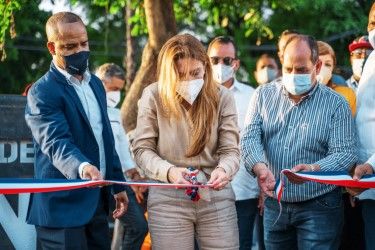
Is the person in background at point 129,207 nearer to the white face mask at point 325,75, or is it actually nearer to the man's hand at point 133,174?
the man's hand at point 133,174

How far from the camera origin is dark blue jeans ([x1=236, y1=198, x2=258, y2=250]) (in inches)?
349

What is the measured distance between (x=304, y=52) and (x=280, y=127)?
54 centimetres

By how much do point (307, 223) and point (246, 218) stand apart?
6.08ft

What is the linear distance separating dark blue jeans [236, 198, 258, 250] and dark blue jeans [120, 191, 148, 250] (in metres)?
0.99

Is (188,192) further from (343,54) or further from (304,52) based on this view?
(343,54)

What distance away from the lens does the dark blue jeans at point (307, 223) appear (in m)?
7.03

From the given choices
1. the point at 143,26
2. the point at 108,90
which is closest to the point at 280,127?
the point at 108,90

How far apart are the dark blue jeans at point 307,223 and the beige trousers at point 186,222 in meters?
0.52

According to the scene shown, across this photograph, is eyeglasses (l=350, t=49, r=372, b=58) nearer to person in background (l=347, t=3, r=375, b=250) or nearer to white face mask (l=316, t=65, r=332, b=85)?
white face mask (l=316, t=65, r=332, b=85)

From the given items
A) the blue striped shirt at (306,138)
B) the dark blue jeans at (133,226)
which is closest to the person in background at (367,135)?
the blue striped shirt at (306,138)

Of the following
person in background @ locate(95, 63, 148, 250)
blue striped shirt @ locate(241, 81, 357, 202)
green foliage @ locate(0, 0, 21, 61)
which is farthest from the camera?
green foliage @ locate(0, 0, 21, 61)

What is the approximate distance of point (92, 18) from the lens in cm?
2495

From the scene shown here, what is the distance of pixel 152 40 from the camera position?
40.8 feet

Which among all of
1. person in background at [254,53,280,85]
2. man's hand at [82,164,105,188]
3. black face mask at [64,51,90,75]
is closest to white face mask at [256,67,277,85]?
person in background at [254,53,280,85]
